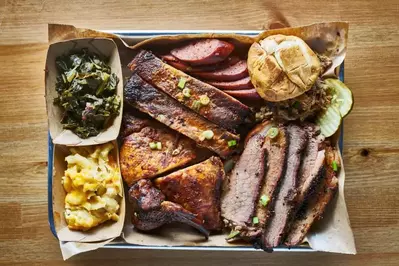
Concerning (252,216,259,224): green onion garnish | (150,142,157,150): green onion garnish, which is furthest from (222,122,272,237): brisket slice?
(150,142,157,150): green onion garnish

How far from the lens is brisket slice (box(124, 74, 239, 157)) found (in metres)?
3.91

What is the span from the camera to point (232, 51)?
3.98 metres

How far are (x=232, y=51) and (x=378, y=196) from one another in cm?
170

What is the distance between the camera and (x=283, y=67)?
3.71 m

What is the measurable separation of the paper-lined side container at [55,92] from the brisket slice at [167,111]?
113 millimetres

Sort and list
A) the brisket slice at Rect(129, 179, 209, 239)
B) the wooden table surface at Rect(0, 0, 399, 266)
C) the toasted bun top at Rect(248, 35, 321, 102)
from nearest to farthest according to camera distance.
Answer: the toasted bun top at Rect(248, 35, 321, 102) < the brisket slice at Rect(129, 179, 209, 239) < the wooden table surface at Rect(0, 0, 399, 266)

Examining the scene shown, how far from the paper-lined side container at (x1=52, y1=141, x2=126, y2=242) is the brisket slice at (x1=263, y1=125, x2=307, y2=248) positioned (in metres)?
1.13

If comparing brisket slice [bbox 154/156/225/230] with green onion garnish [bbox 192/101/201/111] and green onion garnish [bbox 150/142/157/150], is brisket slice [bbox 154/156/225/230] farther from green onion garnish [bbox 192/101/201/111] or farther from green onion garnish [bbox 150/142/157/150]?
green onion garnish [bbox 192/101/201/111]

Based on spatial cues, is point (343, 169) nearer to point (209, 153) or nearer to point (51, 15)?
point (209, 153)

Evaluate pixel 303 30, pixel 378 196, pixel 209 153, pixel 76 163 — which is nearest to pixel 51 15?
pixel 76 163

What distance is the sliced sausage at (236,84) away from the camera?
3949mm

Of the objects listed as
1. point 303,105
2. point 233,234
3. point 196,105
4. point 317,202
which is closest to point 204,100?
point 196,105

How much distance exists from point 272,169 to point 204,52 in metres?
1.04

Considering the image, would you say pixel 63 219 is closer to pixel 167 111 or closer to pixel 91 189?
Result: pixel 91 189
